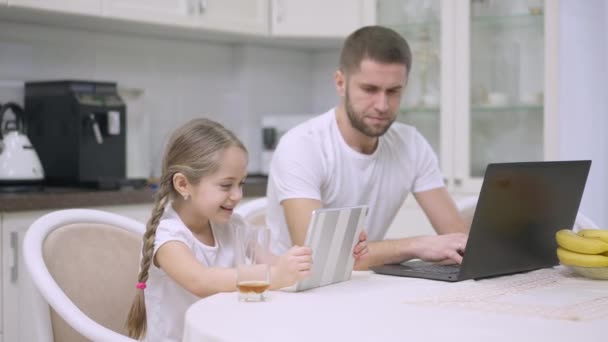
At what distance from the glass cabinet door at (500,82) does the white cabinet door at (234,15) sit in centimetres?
93

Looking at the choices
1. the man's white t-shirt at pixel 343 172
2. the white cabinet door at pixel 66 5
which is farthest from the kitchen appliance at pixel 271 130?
the man's white t-shirt at pixel 343 172

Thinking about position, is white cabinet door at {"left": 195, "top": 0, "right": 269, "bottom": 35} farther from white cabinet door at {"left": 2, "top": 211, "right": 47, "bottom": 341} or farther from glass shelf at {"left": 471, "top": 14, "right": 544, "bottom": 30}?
white cabinet door at {"left": 2, "top": 211, "right": 47, "bottom": 341}

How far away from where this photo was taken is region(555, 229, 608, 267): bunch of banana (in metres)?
1.71

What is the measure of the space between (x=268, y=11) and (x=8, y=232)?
1667mm

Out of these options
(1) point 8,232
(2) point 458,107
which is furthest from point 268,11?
(1) point 8,232

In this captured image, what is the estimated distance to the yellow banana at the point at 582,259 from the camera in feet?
5.59

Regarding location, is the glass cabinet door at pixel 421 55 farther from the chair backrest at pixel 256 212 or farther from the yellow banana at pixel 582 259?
the yellow banana at pixel 582 259

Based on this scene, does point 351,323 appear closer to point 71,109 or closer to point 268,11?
point 71,109

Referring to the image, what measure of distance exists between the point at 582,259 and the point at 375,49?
734mm

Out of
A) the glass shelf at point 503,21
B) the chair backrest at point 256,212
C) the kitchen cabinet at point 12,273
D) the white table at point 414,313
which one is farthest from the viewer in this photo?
the glass shelf at point 503,21

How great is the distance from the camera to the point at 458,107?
12.1ft

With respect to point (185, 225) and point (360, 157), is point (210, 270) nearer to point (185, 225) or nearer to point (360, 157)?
point (185, 225)

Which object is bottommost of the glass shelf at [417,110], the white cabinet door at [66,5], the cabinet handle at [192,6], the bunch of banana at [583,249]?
the bunch of banana at [583,249]

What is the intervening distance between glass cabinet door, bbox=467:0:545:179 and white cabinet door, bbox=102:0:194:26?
48.7 inches
